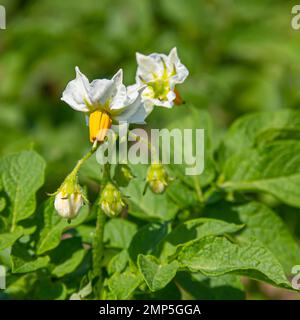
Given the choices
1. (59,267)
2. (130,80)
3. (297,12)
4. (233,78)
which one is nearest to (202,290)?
(59,267)

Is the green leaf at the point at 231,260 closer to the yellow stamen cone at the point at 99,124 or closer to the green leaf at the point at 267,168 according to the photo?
the yellow stamen cone at the point at 99,124

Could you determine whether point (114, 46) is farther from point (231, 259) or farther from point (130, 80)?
point (231, 259)
